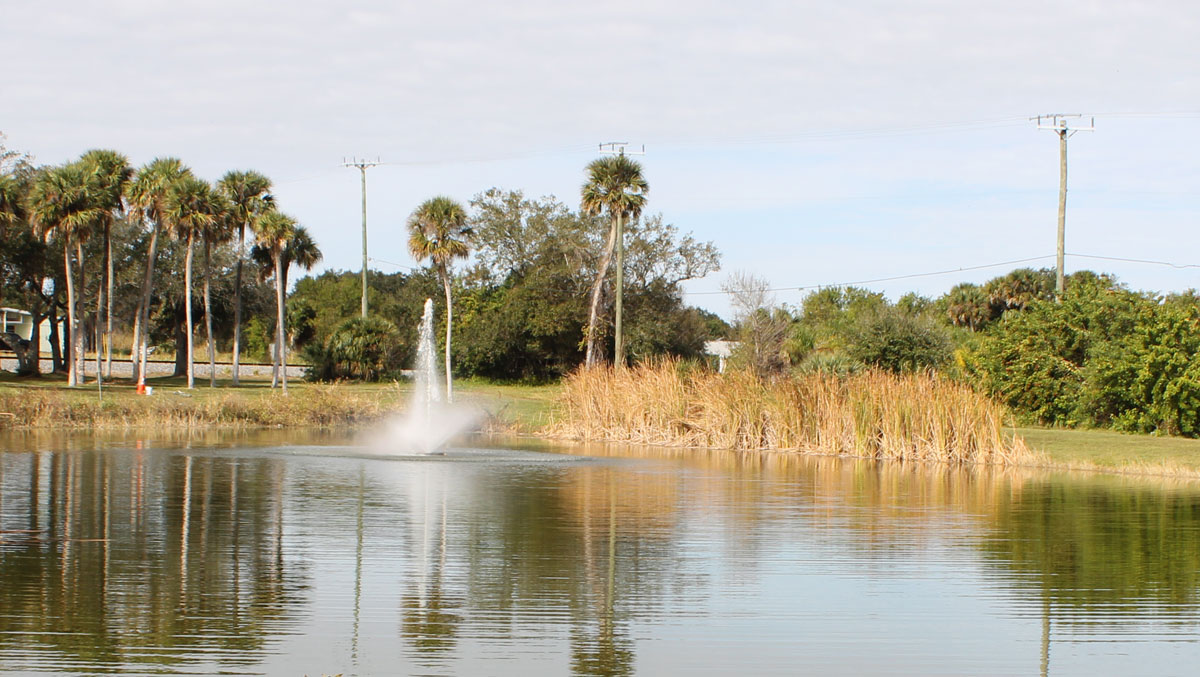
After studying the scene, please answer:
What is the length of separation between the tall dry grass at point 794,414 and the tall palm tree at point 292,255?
3235 cm

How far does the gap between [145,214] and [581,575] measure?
53082 millimetres

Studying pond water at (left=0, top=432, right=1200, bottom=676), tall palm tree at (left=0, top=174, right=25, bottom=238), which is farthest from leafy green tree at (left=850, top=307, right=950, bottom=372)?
tall palm tree at (left=0, top=174, right=25, bottom=238)

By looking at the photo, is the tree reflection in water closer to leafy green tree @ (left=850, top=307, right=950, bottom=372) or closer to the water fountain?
the water fountain

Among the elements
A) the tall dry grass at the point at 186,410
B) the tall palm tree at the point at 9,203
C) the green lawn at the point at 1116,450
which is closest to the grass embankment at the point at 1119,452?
the green lawn at the point at 1116,450

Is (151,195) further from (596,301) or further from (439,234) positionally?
(596,301)

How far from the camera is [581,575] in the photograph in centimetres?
1365

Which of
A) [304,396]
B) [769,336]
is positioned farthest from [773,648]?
[769,336]

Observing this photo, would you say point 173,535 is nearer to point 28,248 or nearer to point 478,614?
point 478,614

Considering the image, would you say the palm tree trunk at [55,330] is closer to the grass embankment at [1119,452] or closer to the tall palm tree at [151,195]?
the tall palm tree at [151,195]

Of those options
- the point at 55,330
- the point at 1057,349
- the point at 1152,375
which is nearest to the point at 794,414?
the point at 1152,375

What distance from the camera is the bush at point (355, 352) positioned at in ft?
220

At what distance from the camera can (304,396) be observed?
41844 mm

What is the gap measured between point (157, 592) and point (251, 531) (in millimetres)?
4307

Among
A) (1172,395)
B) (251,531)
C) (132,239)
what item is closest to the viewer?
(251,531)
